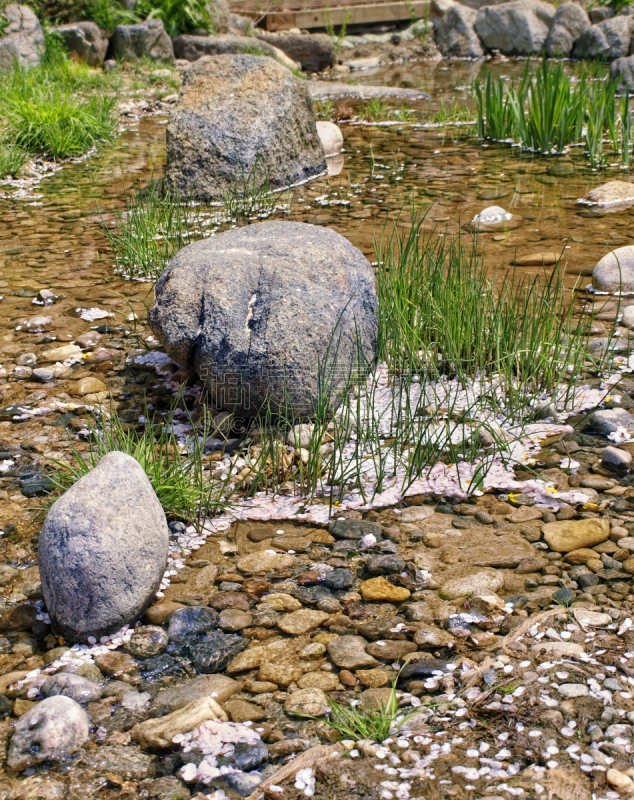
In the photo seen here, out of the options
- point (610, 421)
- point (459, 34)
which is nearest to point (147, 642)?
point (610, 421)

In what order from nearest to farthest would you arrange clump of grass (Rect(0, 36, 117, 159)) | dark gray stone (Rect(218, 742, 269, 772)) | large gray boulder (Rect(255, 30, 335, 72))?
dark gray stone (Rect(218, 742, 269, 772))
clump of grass (Rect(0, 36, 117, 159))
large gray boulder (Rect(255, 30, 335, 72))

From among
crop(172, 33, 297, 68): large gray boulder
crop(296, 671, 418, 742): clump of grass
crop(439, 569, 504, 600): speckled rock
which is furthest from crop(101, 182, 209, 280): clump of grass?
crop(172, 33, 297, 68): large gray boulder

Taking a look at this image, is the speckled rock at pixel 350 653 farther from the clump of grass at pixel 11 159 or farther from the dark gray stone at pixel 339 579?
the clump of grass at pixel 11 159

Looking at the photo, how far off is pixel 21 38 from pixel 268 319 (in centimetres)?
1043

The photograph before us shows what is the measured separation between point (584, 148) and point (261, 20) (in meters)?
12.8

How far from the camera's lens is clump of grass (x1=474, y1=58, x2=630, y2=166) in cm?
751

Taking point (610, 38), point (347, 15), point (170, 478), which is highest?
point (347, 15)

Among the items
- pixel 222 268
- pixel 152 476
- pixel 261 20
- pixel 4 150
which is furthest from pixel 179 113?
pixel 261 20

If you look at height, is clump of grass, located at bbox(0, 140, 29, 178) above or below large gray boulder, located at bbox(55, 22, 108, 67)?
below

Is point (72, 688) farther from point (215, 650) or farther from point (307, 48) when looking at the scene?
point (307, 48)

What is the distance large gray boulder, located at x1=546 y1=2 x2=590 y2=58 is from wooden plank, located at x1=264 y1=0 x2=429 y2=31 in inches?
136

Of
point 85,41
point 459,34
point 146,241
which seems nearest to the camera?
point 146,241

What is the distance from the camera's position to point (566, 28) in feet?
54.3

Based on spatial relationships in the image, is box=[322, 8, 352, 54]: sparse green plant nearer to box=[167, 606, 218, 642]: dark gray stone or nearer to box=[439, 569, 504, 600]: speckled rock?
box=[439, 569, 504, 600]: speckled rock
